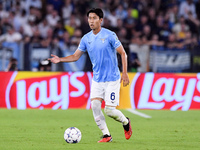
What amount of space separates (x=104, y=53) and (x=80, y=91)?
7145 mm

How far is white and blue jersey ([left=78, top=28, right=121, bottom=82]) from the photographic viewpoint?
797 cm

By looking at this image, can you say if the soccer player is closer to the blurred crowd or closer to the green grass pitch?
the green grass pitch

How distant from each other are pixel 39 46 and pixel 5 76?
8.78 feet

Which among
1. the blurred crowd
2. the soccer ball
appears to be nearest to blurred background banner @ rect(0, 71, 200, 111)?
the blurred crowd

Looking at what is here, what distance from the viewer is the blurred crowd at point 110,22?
18312mm

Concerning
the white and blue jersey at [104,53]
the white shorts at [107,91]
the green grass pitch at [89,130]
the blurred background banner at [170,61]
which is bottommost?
the green grass pitch at [89,130]

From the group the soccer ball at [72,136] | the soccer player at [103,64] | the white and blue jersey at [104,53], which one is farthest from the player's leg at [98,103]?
the soccer ball at [72,136]

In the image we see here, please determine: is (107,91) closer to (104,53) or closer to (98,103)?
(98,103)

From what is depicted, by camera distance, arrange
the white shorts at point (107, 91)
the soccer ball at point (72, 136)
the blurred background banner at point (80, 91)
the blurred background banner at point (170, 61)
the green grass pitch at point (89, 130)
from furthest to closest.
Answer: the blurred background banner at point (170, 61) → the blurred background banner at point (80, 91) → the white shorts at point (107, 91) → the soccer ball at point (72, 136) → the green grass pitch at point (89, 130)

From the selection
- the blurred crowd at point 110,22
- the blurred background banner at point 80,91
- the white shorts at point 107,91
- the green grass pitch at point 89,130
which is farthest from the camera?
the blurred crowd at point 110,22

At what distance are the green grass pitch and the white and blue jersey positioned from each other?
1059 mm

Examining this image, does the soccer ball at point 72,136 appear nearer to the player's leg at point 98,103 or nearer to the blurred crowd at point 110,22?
the player's leg at point 98,103

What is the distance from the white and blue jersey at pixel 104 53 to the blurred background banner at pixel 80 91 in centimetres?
696

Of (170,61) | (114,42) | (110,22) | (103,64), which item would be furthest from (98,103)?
(110,22)
